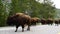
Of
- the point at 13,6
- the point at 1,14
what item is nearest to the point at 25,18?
the point at 1,14

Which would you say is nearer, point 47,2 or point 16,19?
point 16,19

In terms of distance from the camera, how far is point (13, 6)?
48.3 metres

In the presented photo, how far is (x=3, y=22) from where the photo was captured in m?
43.6

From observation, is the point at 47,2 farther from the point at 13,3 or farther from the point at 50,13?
the point at 13,3

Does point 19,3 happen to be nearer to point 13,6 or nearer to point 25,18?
point 13,6

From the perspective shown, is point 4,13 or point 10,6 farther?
point 10,6

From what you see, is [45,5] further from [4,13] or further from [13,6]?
[4,13]

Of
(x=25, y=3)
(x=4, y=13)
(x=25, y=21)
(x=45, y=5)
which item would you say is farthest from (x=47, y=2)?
(x=25, y=21)

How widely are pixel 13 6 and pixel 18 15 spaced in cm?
2541

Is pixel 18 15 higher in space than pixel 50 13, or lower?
higher

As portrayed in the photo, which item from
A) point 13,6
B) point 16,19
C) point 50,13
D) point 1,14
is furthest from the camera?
point 50,13

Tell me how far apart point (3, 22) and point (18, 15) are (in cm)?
2088

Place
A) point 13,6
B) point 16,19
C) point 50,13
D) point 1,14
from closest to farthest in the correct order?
point 16,19 → point 1,14 → point 13,6 → point 50,13

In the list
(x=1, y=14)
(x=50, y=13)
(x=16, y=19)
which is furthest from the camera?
(x=50, y=13)
